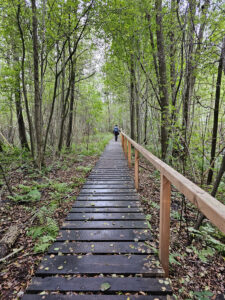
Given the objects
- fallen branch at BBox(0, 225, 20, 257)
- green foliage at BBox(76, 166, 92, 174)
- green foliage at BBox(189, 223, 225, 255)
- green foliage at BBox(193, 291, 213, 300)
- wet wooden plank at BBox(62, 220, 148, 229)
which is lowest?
green foliage at BBox(189, 223, 225, 255)

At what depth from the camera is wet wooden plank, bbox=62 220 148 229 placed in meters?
2.80

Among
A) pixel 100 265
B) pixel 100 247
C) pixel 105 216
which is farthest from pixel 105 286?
pixel 105 216

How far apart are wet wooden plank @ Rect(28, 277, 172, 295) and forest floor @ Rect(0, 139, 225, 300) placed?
0.17 m

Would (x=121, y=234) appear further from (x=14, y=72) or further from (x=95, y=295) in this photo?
(x=14, y=72)

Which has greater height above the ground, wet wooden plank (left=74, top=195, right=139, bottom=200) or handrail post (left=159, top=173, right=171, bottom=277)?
handrail post (left=159, top=173, right=171, bottom=277)

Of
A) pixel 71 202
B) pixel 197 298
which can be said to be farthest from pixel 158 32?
pixel 197 298

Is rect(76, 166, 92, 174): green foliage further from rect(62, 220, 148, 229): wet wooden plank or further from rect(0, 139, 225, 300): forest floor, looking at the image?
rect(62, 220, 148, 229): wet wooden plank

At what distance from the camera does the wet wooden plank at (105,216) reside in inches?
120

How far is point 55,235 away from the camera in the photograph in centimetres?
261

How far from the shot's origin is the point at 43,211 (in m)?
3.35

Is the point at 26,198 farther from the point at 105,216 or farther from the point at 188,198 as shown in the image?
the point at 188,198

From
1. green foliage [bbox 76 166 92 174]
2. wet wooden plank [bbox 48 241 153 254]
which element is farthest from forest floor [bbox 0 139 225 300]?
green foliage [bbox 76 166 92 174]

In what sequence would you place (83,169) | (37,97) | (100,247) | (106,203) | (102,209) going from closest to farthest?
(100,247), (102,209), (106,203), (37,97), (83,169)

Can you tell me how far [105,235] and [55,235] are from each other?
807 mm
